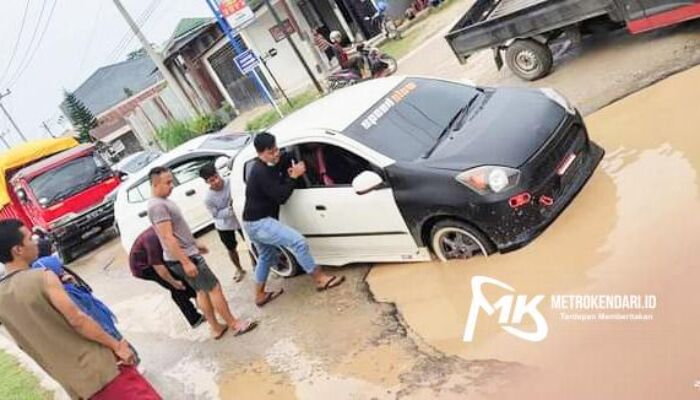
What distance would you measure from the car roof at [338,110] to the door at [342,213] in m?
0.23

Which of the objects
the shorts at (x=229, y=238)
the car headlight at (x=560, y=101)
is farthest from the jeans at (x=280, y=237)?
the car headlight at (x=560, y=101)

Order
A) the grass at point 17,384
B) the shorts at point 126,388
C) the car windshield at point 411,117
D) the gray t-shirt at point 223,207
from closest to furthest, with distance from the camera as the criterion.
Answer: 1. the shorts at point 126,388
2. the car windshield at point 411,117
3. the gray t-shirt at point 223,207
4. the grass at point 17,384

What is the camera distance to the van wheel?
7.04m

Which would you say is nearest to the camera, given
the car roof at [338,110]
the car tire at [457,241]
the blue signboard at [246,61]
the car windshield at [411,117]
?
the car tire at [457,241]

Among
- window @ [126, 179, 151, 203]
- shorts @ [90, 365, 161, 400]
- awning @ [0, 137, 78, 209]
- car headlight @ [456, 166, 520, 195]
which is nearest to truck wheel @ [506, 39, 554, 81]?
car headlight @ [456, 166, 520, 195]

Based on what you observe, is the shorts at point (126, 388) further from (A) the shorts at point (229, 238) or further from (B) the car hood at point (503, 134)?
(A) the shorts at point (229, 238)

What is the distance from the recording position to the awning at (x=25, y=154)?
15992mm

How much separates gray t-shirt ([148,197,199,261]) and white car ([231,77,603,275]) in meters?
0.90

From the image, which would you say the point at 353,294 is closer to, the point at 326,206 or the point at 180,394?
the point at 326,206

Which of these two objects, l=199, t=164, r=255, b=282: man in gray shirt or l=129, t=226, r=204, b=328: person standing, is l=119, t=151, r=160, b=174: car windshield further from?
l=129, t=226, r=204, b=328: person standing

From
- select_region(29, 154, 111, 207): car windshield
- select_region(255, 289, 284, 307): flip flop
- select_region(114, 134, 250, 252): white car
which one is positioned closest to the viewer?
select_region(255, 289, 284, 307): flip flop

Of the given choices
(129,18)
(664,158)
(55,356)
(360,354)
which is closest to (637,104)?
(664,158)

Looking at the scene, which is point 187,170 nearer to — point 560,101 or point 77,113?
point 560,101

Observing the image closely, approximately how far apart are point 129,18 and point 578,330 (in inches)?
886
